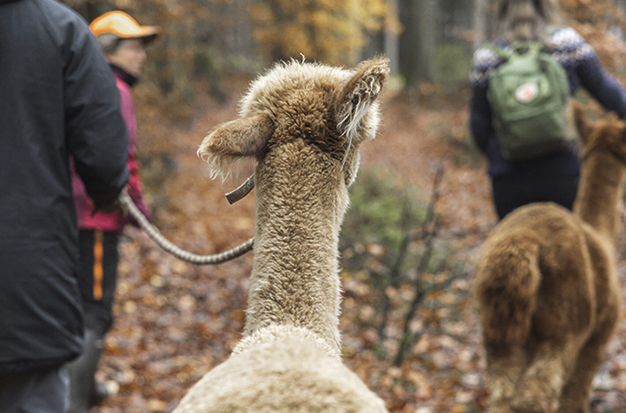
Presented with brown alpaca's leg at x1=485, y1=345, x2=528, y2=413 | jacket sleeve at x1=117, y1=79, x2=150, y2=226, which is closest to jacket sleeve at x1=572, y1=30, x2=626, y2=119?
brown alpaca's leg at x1=485, y1=345, x2=528, y2=413

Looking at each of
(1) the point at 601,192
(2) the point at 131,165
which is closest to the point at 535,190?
(1) the point at 601,192

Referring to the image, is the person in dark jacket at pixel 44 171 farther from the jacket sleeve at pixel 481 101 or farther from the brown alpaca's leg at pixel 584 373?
the brown alpaca's leg at pixel 584 373

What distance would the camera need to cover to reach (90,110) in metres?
2.16

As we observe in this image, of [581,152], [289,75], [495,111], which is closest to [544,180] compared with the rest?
[581,152]

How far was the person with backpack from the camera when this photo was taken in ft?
11.7

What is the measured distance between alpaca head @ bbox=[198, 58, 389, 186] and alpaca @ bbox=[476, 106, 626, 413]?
1.70m

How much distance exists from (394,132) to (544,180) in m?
15.2

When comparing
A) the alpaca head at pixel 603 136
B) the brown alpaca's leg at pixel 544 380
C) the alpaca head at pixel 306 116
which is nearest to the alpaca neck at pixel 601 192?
the alpaca head at pixel 603 136

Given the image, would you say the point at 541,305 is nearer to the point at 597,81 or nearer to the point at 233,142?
the point at 597,81

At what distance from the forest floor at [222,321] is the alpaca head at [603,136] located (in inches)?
57.2

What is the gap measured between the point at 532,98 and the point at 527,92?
56 mm

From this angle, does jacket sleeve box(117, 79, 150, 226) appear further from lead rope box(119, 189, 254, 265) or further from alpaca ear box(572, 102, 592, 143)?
alpaca ear box(572, 102, 592, 143)

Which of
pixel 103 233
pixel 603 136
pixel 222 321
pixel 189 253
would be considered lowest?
pixel 222 321

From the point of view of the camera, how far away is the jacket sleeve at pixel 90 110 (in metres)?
2.15
